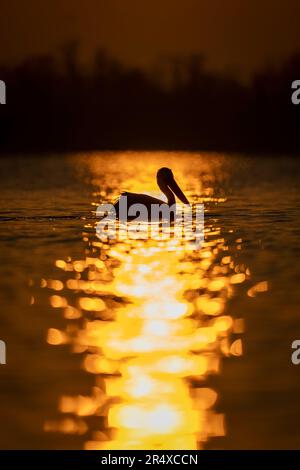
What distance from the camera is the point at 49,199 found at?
2036cm

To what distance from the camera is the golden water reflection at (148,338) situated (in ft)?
17.5

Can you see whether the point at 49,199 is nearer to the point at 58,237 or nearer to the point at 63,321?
the point at 58,237

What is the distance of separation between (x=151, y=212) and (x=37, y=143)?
60.7 m
